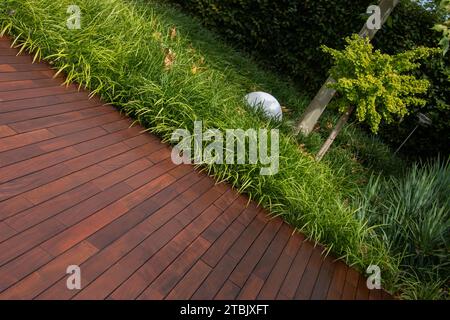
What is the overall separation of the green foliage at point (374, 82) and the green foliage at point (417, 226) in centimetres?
72

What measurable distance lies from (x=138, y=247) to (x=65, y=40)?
255 centimetres

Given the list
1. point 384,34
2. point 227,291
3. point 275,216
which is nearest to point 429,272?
point 275,216

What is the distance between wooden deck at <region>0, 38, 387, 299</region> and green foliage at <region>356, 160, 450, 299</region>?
50cm

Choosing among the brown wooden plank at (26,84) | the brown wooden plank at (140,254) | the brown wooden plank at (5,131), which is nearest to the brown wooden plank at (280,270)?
the brown wooden plank at (140,254)

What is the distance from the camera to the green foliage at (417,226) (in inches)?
138

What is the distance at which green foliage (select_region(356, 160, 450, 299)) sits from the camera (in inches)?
138

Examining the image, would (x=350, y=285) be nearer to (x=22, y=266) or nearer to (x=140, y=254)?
(x=140, y=254)

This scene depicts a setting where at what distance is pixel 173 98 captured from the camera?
396cm

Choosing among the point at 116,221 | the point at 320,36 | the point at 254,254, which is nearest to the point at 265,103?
the point at 254,254

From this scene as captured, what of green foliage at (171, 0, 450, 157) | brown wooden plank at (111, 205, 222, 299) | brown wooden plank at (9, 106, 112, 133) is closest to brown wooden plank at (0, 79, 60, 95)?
brown wooden plank at (9, 106, 112, 133)

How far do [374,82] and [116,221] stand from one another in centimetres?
276
